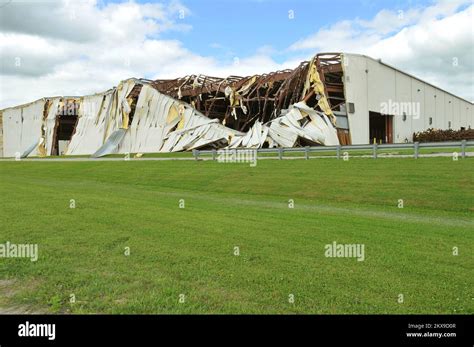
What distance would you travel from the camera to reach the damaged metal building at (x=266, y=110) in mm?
44750

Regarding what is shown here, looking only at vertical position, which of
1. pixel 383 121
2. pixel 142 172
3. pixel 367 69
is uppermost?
pixel 367 69

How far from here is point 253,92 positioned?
55562mm

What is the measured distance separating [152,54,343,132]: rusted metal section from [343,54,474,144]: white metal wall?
2.02m

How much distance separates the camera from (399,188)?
17781 mm

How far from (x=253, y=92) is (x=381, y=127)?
64.4ft

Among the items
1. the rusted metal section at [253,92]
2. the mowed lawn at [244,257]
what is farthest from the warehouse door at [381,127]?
the mowed lawn at [244,257]

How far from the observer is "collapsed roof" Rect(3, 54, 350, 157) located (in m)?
44.2

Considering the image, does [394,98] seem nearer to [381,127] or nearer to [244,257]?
[381,127]

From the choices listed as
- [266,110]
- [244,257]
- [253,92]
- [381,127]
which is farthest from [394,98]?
[244,257]

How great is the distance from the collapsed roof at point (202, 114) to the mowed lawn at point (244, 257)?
27705 mm

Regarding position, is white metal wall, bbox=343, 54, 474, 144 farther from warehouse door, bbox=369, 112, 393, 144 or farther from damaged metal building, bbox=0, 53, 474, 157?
warehouse door, bbox=369, 112, 393, 144
